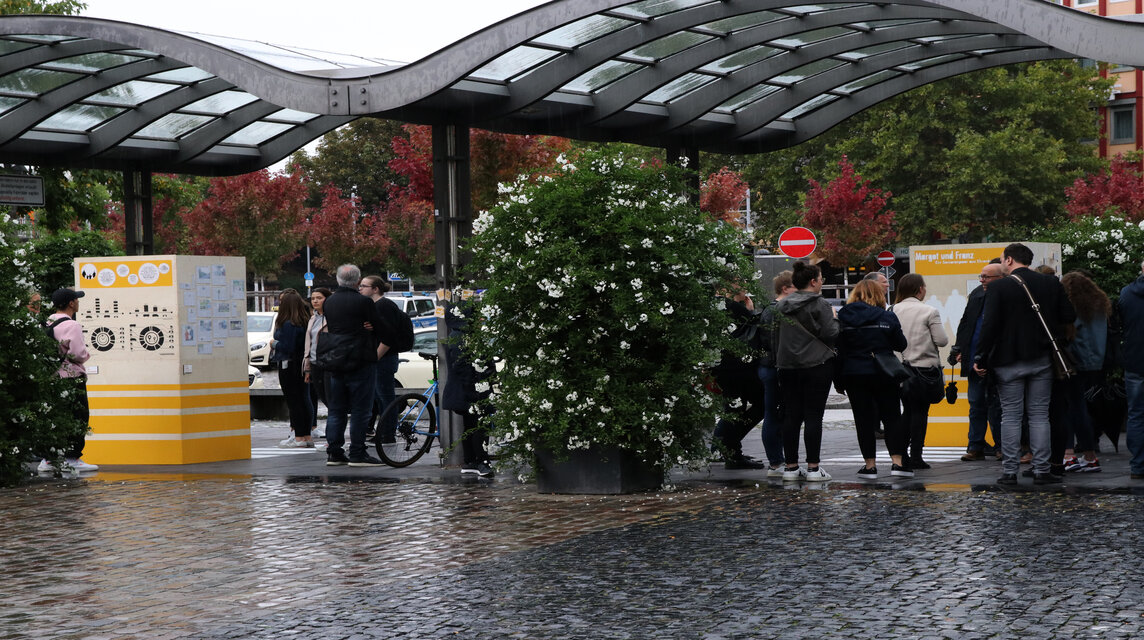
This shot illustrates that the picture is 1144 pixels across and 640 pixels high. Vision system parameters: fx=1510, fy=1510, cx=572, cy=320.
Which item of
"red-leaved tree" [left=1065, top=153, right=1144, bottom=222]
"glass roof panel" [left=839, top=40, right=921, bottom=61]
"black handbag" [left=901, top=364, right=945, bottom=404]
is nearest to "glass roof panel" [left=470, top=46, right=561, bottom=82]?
"glass roof panel" [left=839, top=40, right=921, bottom=61]

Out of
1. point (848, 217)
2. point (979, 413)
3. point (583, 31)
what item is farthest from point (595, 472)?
point (848, 217)

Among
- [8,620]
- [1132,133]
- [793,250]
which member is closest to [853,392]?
[8,620]

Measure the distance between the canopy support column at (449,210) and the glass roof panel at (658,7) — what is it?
6.82 feet

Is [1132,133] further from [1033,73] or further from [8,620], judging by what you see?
[8,620]

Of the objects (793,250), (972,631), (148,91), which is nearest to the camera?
(972,631)

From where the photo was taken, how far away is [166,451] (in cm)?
1492

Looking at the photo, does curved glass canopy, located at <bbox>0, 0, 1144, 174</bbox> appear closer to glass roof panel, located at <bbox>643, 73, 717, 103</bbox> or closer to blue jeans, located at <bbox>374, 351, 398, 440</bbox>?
glass roof panel, located at <bbox>643, 73, 717, 103</bbox>

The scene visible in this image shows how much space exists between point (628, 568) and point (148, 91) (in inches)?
408

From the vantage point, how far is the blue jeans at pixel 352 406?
46.7 ft

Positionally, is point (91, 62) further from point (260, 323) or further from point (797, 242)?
point (260, 323)

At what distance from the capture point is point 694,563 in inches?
324

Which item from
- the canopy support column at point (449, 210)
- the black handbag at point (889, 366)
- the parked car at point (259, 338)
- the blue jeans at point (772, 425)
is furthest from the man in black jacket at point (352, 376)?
the parked car at point (259, 338)

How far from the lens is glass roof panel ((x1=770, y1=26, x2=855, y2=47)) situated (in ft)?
48.5

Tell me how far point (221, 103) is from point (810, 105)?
674cm
